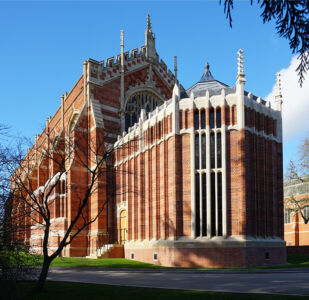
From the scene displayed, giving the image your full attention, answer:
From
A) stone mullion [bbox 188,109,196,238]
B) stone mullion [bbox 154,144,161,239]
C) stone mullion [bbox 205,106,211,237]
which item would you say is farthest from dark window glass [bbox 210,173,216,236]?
stone mullion [bbox 154,144,161,239]

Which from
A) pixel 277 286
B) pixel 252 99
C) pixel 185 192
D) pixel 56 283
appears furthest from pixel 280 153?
pixel 56 283

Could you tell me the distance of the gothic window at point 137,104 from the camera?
41406mm

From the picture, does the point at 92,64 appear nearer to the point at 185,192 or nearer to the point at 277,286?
the point at 185,192

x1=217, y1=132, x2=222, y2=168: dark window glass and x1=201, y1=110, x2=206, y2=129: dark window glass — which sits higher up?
x1=201, y1=110, x2=206, y2=129: dark window glass

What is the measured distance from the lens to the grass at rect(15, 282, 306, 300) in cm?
1194

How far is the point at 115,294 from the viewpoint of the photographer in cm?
1320

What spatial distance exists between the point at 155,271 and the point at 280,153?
12.8 m

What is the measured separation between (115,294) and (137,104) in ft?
101

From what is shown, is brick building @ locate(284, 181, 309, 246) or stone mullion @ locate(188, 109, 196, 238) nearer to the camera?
stone mullion @ locate(188, 109, 196, 238)

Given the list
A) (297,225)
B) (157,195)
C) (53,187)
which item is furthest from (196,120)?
(297,225)

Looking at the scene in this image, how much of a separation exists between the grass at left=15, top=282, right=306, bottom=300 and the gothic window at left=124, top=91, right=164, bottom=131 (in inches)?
1056

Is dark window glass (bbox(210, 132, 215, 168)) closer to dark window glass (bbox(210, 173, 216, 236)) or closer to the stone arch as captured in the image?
dark window glass (bbox(210, 173, 216, 236))

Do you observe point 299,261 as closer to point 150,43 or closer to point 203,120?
point 203,120

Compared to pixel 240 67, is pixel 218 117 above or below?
below
